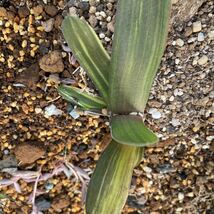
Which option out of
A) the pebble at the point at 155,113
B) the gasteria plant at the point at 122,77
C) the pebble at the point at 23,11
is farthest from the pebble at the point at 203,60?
the pebble at the point at 23,11

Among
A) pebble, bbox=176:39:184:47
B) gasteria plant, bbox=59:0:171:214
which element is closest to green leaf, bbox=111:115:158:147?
gasteria plant, bbox=59:0:171:214

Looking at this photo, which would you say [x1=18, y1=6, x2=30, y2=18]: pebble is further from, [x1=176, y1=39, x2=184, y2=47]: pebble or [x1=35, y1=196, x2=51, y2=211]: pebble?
[x1=35, y1=196, x2=51, y2=211]: pebble

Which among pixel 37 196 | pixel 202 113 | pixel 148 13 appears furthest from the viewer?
pixel 37 196

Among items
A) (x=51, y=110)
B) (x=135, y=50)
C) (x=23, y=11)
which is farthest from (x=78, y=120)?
(x=135, y=50)

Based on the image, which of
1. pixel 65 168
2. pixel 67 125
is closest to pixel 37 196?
pixel 65 168

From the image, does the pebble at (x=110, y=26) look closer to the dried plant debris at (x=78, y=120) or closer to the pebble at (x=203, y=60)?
the dried plant debris at (x=78, y=120)

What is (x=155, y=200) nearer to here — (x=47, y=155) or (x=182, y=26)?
(x=47, y=155)
